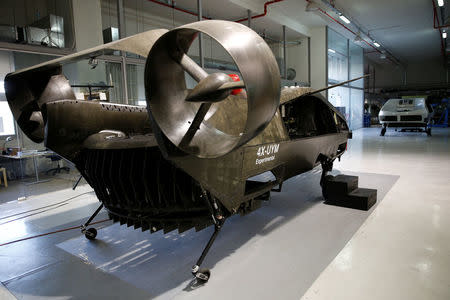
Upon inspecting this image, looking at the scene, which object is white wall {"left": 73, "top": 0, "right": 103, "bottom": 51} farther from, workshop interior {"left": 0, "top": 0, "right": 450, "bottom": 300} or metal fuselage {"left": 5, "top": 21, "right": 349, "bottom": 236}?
metal fuselage {"left": 5, "top": 21, "right": 349, "bottom": 236}

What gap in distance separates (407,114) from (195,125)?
1202cm

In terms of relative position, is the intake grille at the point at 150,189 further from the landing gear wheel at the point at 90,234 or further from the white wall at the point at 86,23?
the white wall at the point at 86,23

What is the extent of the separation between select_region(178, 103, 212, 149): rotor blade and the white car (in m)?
11.9

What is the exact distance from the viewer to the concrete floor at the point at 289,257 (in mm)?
2004

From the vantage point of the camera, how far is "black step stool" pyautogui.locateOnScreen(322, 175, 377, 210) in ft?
11.7

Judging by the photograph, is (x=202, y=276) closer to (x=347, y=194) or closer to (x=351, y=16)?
(x=347, y=194)

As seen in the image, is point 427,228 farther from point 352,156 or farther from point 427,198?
point 352,156

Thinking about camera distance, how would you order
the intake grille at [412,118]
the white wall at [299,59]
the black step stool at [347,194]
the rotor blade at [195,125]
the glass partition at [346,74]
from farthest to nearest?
the glass partition at [346,74] < the white wall at [299,59] < the intake grille at [412,118] < the black step stool at [347,194] < the rotor blade at [195,125]

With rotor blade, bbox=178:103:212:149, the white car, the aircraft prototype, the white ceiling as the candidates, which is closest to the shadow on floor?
the aircraft prototype

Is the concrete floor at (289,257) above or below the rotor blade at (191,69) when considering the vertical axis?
below

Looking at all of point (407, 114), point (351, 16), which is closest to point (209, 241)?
point (407, 114)

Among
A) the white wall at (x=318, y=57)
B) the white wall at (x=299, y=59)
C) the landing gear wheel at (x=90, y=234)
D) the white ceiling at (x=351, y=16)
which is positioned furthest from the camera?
the white wall at (x=299, y=59)

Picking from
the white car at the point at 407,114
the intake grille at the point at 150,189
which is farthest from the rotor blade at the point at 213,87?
the white car at the point at 407,114

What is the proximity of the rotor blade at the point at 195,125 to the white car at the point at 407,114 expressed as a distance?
11921mm
